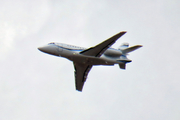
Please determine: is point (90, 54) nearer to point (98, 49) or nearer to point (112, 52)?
point (98, 49)

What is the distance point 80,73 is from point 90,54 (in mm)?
6751

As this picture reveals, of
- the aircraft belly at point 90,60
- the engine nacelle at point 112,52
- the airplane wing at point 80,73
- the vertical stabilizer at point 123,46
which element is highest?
the vertical stabilizer at point 123,46

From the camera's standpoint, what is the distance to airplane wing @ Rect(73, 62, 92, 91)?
4842 cm

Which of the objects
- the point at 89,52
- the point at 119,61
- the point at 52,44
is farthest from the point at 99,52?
the point at 52,44

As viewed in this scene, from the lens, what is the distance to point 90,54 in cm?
4419

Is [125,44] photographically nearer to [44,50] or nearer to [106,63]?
[106,63]

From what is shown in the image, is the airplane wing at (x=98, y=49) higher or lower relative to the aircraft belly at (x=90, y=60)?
higher

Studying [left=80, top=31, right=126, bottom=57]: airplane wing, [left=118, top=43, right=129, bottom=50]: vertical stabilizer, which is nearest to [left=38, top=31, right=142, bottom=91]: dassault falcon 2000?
[left=80, top=31, right=126, bottom=57]: airplane wing

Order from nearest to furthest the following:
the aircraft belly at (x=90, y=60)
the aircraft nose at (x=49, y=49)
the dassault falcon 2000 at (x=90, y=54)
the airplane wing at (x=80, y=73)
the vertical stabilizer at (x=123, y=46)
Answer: the aircraft nose at (x=49, y=49) → the dassault falcon 2000 at (x=90, y=54) → the aircraft belly at (x=90, y=60) → the airplane wing at (x=80, y=73) → the vertical stabilizer at (x=123, y=46)

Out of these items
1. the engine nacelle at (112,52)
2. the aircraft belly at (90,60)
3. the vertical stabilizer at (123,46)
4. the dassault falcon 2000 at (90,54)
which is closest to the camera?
the dassault falcon 2000 at (90,54)

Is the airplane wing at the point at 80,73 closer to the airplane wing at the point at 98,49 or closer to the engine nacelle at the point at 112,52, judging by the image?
the airplane wing at the point at 98,49

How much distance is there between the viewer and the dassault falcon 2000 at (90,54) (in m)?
43.2

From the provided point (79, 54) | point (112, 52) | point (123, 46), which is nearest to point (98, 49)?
point (79, 54)

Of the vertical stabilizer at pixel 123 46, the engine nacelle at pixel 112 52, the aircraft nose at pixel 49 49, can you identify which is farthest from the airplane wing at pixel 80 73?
the vertical stabilizer at pixel 123 46
